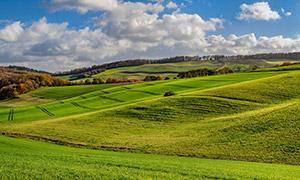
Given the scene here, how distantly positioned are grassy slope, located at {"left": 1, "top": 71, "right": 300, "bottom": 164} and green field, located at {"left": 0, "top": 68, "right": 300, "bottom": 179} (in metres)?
0.09

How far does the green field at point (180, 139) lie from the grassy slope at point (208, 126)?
9 centimetres

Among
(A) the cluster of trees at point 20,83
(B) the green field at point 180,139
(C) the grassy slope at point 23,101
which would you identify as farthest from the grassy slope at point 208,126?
(A) the cluster of trees at point 20,83

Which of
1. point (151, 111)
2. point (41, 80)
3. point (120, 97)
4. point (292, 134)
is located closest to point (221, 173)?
point (292, 134)

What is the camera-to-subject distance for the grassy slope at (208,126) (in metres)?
22.9

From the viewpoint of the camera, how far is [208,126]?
105 ft

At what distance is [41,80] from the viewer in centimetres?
12469

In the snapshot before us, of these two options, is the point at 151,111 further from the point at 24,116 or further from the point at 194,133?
the point at 24,116

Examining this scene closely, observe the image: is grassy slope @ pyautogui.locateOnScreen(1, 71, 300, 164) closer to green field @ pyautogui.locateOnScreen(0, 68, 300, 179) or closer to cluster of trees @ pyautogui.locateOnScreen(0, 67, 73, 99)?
green field @ pyautogui.locateOnScreen(0, 68, 300, 179)

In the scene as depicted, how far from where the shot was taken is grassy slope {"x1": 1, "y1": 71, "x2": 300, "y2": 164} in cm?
2285

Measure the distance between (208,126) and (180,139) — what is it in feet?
20.5

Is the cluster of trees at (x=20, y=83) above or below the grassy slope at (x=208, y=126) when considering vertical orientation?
above

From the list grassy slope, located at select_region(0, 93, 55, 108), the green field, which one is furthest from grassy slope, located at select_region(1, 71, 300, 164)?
grassy slope, located at select_region(0, 93, 55, 108)

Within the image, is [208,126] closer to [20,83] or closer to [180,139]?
[180,139]

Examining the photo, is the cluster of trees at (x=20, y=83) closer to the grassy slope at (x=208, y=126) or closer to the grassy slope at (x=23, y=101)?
the grassy slope at (x=23, y=101)
